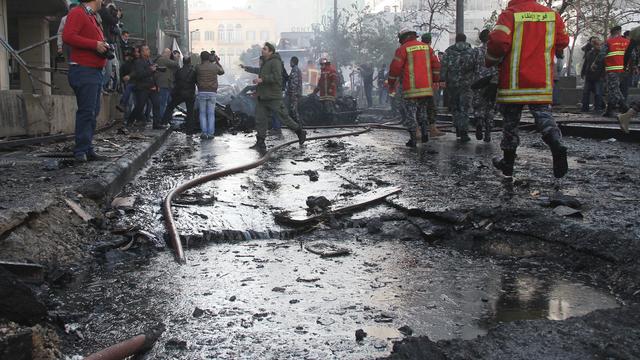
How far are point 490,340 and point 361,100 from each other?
113 feet

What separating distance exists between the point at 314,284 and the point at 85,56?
3966 mm

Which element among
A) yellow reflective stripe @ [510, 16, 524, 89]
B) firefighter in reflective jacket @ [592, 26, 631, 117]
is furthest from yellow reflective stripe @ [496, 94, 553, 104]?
firefighter in reflective jacket @ [592, 26, 631, 117]

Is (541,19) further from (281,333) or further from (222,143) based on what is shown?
(222,143)

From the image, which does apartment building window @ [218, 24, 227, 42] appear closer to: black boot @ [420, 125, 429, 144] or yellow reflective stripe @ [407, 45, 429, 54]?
black boot @ [420, 125, 429, 144]

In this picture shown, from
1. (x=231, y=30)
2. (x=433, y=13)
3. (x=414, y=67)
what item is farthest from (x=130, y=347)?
(x=231, y=30)

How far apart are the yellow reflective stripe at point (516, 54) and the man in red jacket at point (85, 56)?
3842mm

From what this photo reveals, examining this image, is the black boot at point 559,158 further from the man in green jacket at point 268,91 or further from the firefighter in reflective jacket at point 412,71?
the man in green jacket at point 268,91

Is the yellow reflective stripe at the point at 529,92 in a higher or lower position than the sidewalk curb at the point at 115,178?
higher

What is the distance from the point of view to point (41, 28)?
1454cm

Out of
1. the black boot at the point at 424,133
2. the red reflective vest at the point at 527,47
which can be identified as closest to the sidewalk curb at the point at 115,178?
the red reflective vest at the point at 527,47

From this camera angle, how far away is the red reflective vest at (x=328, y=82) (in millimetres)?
17094

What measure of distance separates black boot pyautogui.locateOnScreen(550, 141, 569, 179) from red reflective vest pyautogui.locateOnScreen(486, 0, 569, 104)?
429 millimetres

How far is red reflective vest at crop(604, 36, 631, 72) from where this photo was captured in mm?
13039

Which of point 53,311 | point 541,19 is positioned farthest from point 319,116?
point 53,311
